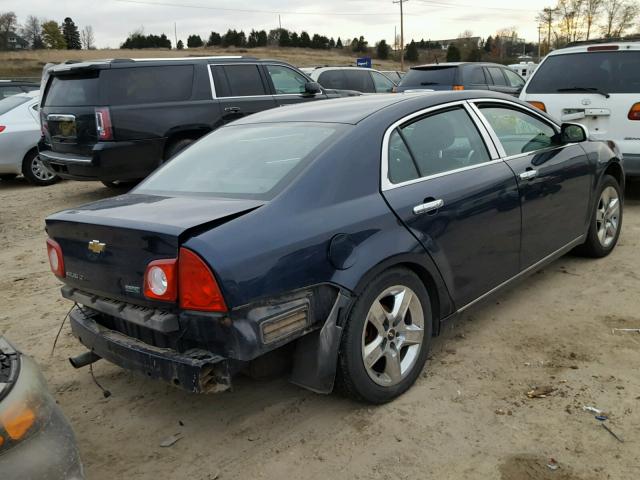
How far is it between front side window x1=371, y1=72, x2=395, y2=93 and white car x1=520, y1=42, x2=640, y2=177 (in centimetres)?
748

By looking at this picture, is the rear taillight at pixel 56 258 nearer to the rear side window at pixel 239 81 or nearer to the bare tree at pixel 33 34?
the rear side window at pixel 239 81

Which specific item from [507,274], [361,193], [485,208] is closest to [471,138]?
[485,208]

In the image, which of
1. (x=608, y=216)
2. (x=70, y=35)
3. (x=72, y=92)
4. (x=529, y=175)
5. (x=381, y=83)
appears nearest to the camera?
(x=529, y=175)

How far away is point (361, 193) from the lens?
3.05m

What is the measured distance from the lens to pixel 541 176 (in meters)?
4.18

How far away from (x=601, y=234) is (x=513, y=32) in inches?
3763

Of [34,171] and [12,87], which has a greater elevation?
[12,87]

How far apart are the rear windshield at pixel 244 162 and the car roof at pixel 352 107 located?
0.31ft

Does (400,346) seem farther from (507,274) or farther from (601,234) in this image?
(601,234)

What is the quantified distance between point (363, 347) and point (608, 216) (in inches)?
130

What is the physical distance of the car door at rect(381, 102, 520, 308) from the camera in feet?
10.7

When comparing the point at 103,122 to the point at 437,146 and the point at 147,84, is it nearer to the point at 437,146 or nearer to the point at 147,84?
the point at 147,84

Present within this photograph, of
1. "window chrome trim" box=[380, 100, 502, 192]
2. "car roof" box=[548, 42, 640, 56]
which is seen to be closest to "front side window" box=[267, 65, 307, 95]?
"car roof" box=[548, 42, 640, 56]

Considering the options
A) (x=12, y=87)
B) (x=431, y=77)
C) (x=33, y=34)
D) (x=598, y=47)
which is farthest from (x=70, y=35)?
(x=598, y=47)
